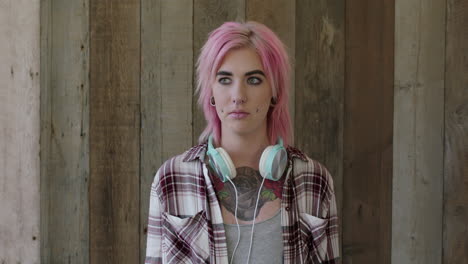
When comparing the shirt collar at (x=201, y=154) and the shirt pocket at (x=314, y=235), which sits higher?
the shirt collar at (x=201, y=154)

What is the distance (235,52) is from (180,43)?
76 centimetres

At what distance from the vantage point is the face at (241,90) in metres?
1.69

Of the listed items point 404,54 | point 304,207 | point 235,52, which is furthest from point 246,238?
point 404,54

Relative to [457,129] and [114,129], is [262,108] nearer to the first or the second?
[114,129]

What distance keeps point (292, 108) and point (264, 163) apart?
777 millimetres

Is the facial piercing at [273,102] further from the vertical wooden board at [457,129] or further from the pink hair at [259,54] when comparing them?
the vertical wooden board at [457,129]

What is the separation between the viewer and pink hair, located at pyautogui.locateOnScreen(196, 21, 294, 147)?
5.62ft

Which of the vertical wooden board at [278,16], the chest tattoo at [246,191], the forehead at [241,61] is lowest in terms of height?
the chest tattoo at [246,191]

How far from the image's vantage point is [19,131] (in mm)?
2385

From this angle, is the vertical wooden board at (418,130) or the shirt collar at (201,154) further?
the vertical wooden board at (418,130)

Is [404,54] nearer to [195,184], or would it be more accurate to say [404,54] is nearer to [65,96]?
[195,184]

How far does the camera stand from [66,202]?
242 cm

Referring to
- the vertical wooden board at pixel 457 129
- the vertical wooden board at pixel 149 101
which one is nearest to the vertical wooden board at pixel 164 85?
the vertical wooden board at pixel 149 101

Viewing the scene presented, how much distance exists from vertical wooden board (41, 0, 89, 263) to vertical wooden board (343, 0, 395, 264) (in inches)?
45.2
